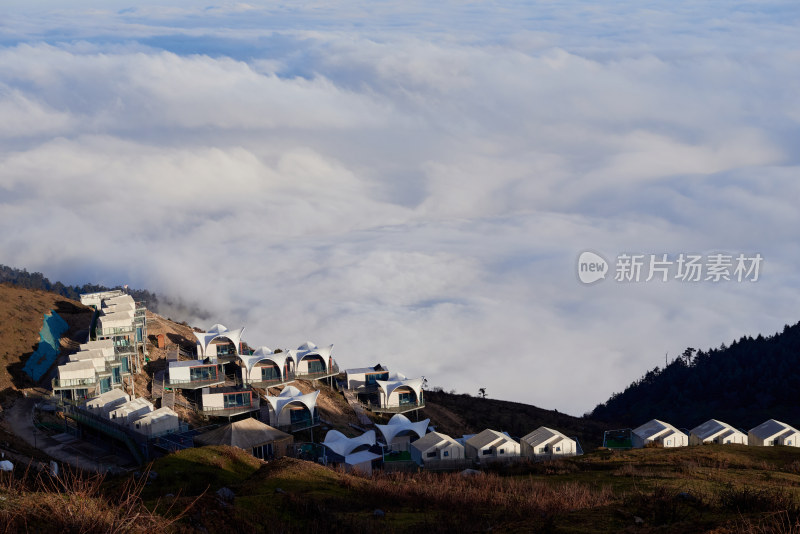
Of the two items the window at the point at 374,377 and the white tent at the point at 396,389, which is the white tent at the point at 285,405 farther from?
the window at the point at 374,377

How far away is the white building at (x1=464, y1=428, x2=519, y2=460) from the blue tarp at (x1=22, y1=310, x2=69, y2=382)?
116ft

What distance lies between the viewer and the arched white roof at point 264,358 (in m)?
66.3

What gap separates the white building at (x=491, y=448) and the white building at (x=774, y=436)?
728 inches

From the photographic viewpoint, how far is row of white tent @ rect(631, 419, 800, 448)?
179ft

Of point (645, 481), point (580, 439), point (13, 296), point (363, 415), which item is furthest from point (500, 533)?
point (13, 296)

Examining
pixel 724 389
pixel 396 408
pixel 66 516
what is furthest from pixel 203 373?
pixel 724 389

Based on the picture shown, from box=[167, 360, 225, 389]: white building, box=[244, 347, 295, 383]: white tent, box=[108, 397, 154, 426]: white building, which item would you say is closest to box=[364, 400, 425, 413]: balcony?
box=[244, 347, 295, 383]: white tent

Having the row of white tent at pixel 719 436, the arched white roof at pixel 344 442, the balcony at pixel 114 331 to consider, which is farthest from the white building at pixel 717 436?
the balcony at pixel 114 331

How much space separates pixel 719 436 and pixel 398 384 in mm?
26925

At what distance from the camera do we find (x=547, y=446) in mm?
51000

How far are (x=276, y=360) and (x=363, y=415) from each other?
9403mm

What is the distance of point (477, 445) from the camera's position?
50688mm

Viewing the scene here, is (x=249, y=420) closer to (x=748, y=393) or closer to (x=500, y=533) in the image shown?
(x=500, y=533)

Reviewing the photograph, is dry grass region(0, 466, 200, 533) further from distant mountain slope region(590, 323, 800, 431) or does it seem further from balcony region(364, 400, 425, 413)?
distant mountain slope region(590, 323, 800, 431)
